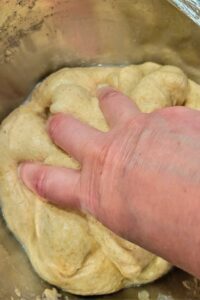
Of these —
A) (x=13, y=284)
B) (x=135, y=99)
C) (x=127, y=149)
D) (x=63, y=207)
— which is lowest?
(x=13, y=284)

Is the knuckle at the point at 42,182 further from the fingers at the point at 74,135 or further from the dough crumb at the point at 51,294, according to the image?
the dough crumb at the point at 51,294

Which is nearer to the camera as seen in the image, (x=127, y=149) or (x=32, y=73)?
(x=127, y=149)

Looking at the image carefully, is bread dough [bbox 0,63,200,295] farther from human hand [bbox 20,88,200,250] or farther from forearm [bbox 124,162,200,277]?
forearm [bbox 124,162,200,277]

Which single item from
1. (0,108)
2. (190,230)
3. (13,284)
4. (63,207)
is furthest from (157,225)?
(0,108)


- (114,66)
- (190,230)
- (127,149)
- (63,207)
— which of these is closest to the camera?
(190,230)

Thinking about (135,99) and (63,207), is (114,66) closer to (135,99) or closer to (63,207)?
(135,99)

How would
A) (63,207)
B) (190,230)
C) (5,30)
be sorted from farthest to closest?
(5,30) < (63,207) < (190,230)

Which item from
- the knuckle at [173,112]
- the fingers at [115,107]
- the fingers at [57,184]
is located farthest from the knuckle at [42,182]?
the knuckle at [173,112]

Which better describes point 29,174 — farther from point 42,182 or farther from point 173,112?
point 173,112
